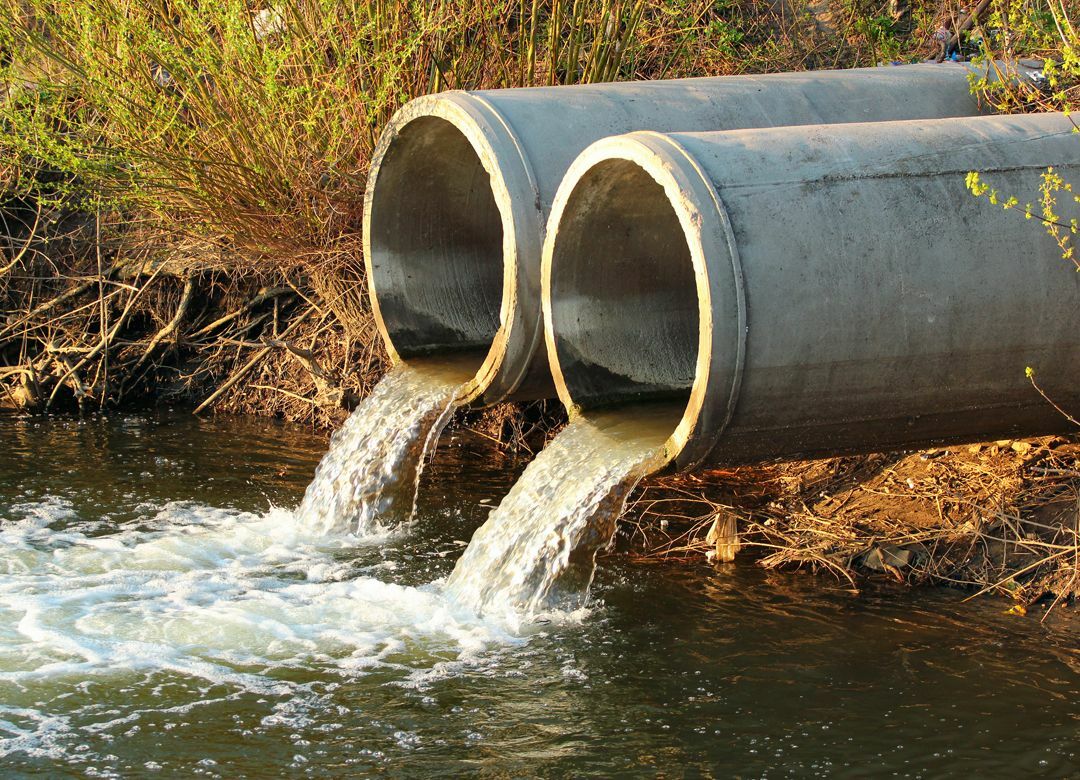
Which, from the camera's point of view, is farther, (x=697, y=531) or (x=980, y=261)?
(x=697, y=531)

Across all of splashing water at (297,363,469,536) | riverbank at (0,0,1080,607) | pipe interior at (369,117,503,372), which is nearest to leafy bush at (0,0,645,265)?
riverbank at (0,0,1080,607)

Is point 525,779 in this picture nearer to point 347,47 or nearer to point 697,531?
point 697,531

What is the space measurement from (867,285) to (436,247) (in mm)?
3708

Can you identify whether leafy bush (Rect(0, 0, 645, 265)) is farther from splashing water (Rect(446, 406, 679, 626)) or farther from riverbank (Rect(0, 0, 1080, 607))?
splashing water (Rect(446, 406, 679, 626))

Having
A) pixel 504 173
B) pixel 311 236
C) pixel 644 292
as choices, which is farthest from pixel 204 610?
pixel 311 236

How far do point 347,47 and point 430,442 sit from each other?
273 centimetres

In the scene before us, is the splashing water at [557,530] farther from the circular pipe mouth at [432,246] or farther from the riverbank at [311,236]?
the circular pipe mouth at [432,246]

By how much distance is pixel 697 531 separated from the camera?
7062 millimetres

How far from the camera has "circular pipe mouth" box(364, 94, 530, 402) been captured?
788 cm

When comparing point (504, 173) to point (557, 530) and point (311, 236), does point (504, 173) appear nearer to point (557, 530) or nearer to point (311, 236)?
point (557, 530)

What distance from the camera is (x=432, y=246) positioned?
8453 mm

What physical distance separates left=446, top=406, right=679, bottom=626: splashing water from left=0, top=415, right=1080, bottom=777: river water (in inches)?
5.4


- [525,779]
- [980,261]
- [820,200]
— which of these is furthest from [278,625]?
[980,261]

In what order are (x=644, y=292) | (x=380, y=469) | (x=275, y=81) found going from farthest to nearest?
1. (x=275, y=81)
2. (x=380, y=469)
3. (x=644, y=292)
